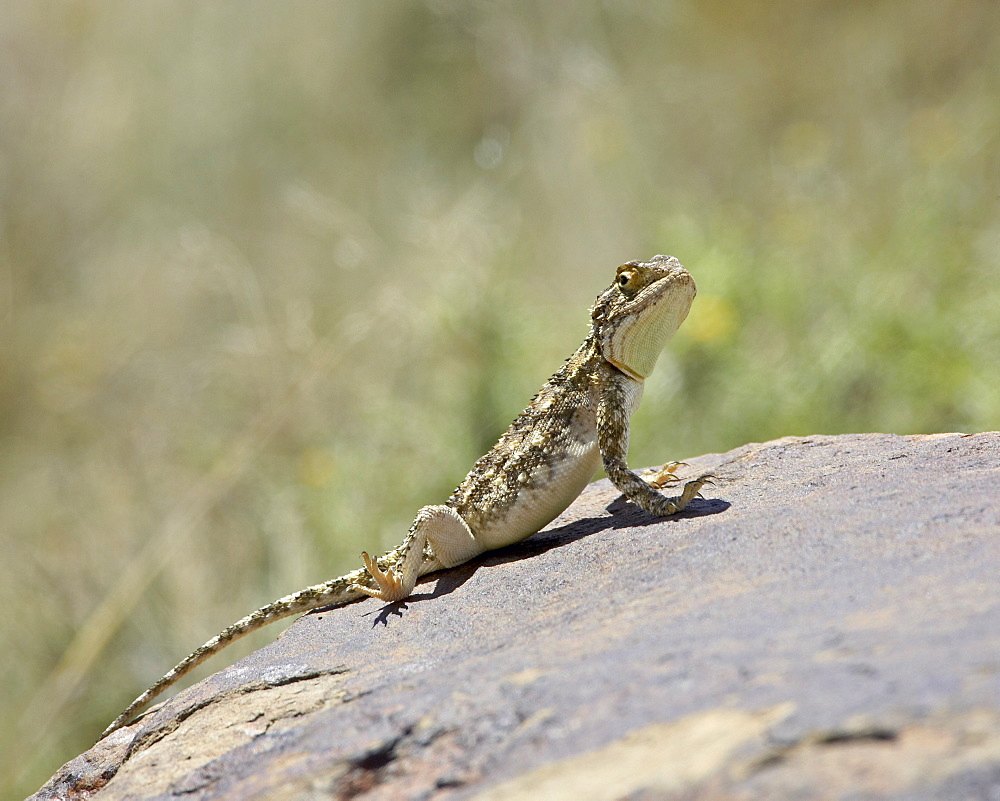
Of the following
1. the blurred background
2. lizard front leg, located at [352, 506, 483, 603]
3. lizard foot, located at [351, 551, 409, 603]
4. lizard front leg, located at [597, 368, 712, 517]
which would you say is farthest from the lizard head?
the blurred background

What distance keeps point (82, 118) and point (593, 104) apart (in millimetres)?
4436

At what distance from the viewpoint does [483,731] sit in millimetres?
2156

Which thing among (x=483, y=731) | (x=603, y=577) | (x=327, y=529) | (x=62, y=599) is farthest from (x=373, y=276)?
(x=483, y=731)

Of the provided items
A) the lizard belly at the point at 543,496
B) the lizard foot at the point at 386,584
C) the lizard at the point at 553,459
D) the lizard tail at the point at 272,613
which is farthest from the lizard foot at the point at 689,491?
the lizard tail at the point at 272,613

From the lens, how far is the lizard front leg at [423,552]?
3963mm

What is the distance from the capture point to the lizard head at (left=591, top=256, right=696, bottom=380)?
409 cm

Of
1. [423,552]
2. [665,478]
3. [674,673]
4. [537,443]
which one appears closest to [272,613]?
[423,552]

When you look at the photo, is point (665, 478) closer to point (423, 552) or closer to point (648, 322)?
point (648, 322)

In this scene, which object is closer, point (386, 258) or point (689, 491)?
point (689, 491)

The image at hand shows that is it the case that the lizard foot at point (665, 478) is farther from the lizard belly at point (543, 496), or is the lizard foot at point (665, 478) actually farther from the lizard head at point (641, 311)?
the lizard head at point (641, 311)

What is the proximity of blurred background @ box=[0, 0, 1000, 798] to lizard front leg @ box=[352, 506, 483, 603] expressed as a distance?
163 centimetres

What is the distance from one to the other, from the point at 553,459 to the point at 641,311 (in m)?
0.73

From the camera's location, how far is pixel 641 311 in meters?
4.11

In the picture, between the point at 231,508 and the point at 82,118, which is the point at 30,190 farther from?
the point at 231,508
